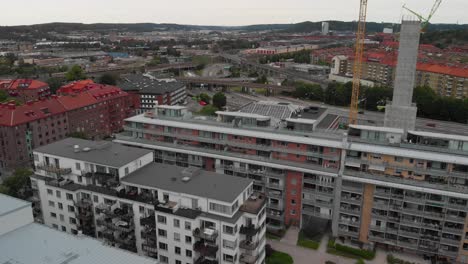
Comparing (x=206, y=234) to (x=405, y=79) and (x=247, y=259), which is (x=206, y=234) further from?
(x=405, y=79)

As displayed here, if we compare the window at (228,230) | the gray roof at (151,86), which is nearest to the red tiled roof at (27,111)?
the gray roof at (151,86)

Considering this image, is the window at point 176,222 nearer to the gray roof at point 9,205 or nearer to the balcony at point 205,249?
the balcony at point 205,249

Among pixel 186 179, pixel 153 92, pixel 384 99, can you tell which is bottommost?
pixel 384 99

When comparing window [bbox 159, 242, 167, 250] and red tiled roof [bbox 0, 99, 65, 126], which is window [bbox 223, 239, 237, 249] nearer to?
window [bbox 159, 242, 167, 250]

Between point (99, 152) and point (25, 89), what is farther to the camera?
point (25, 89)

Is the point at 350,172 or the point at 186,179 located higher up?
the point at 186,179

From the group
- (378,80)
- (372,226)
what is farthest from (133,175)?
(378,80)

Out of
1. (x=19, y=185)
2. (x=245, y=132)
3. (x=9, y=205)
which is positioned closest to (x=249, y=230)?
(x=245, y=132)
